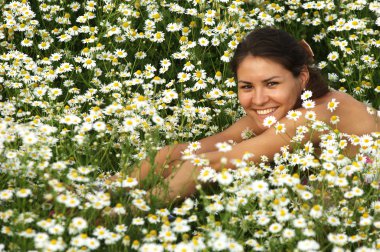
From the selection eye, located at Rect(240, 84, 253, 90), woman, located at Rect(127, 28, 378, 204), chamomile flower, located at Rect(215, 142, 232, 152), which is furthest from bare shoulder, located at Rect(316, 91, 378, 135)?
chamomile flower, located at Rect(215, 142, 232, 152)

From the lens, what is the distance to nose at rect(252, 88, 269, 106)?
16.0 feet

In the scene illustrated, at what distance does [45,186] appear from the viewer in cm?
402

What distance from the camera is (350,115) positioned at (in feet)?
16.0

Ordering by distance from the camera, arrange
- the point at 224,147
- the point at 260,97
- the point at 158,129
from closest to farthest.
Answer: the point at 224,147 → the point at 158,129 → the point at 260,97

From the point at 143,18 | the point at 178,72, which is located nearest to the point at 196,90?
the point at 178,72

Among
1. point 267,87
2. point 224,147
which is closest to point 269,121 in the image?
point 267,87

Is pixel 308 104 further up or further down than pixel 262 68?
further down

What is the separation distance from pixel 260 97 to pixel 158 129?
33.6 inches

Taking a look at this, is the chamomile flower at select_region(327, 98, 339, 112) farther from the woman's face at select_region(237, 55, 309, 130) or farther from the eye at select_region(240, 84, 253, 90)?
the eye at select_region(240, 84, 253, 90)

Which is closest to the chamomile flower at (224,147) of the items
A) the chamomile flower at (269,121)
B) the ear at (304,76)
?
the chamomile flower at (269,121)

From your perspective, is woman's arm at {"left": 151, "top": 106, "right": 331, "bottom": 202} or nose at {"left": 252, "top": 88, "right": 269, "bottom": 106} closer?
woman's arm at {"left": 151, "top": 106, "right": 331, "bottom": 202}

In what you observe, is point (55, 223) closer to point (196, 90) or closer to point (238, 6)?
point (196, 90)

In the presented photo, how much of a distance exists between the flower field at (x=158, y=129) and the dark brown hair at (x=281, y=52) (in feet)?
1.20

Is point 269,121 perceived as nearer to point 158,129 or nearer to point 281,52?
point 281,52
